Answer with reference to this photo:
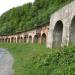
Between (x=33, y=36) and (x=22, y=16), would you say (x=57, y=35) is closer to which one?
(x=33, y=36)

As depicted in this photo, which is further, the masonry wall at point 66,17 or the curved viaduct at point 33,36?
the curved viaduct at point 33,36

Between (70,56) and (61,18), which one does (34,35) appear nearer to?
(61,18)

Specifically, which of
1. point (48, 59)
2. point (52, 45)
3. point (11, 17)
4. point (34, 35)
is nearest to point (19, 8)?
point (11, 17)

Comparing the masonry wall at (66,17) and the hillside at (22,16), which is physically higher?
the hillside at (22,16)

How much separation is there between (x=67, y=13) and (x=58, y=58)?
6.83 meters

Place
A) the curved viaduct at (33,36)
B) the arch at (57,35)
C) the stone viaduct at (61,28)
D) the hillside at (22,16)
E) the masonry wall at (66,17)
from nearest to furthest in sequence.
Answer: the masonry wall at (66,17) < the stone viaduct at (61,28) < the arch at (57,35) < the curved viaduct at (33,36) < the hillside at (22,16)

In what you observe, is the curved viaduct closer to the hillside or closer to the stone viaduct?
the stone viaduct

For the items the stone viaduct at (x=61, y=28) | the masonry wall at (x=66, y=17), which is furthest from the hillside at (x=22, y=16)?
the masonry wall at (x=66, y=17)

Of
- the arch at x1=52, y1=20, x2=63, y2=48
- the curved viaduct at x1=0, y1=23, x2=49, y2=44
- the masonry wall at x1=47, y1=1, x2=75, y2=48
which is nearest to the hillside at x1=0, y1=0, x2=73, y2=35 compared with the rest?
the curved viaduct at x1=0, y1=23, x2=49, y2=44

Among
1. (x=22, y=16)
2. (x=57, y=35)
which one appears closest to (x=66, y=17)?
(x=57, y=35)

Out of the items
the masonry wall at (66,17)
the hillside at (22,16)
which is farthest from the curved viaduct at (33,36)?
the masonry wall at (66,17)

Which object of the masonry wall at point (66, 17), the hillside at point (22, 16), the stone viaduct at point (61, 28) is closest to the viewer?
the masonry wall at point (66, 17)

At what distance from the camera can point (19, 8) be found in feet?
314

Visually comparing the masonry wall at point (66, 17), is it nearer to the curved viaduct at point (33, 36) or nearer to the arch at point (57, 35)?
the arch at point (57, 35)
